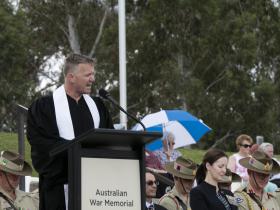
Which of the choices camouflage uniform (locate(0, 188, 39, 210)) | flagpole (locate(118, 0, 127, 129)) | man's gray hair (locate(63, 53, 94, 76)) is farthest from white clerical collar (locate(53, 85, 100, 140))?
flagpole (locate(118, 0, 127, 129))

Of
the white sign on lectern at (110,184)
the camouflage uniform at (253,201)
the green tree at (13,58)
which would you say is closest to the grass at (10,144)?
the camouflage uniform at (253,201)

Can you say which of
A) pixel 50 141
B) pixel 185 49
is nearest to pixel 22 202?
pixel 50 141

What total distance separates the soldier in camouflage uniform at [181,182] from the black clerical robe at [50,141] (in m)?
2.90

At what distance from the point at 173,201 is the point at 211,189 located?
3.29ft

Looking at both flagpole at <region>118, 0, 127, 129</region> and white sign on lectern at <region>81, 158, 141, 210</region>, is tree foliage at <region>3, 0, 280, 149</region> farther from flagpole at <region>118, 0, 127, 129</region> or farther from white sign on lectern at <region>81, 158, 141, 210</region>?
white sign on lectern at <region>81, 158, 141, 210</region>

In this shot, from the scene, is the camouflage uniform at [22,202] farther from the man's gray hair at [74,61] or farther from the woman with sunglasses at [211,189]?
the man's gray hair at [74,61]

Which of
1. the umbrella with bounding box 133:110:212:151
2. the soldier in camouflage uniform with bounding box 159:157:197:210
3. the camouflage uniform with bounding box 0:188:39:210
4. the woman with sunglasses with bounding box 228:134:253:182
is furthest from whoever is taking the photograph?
the woman with sunglasses with bounding box 228:134:253:182

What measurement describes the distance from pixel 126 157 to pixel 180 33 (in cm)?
2574

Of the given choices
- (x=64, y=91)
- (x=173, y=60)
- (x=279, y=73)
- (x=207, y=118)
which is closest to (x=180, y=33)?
(x=173, y=60)

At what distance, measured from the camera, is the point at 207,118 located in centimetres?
3222

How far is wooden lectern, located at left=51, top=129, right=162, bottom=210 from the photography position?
6043 millimetres

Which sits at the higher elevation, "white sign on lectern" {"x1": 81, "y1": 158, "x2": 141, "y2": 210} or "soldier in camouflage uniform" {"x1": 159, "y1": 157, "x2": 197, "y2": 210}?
"soldier in camouflage uniform" {"x1": 159, "y1": 157, "x2": 197, "y2": 210}

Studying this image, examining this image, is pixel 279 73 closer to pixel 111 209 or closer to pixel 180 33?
pixel 180 33

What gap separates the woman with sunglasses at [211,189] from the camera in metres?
8.52
